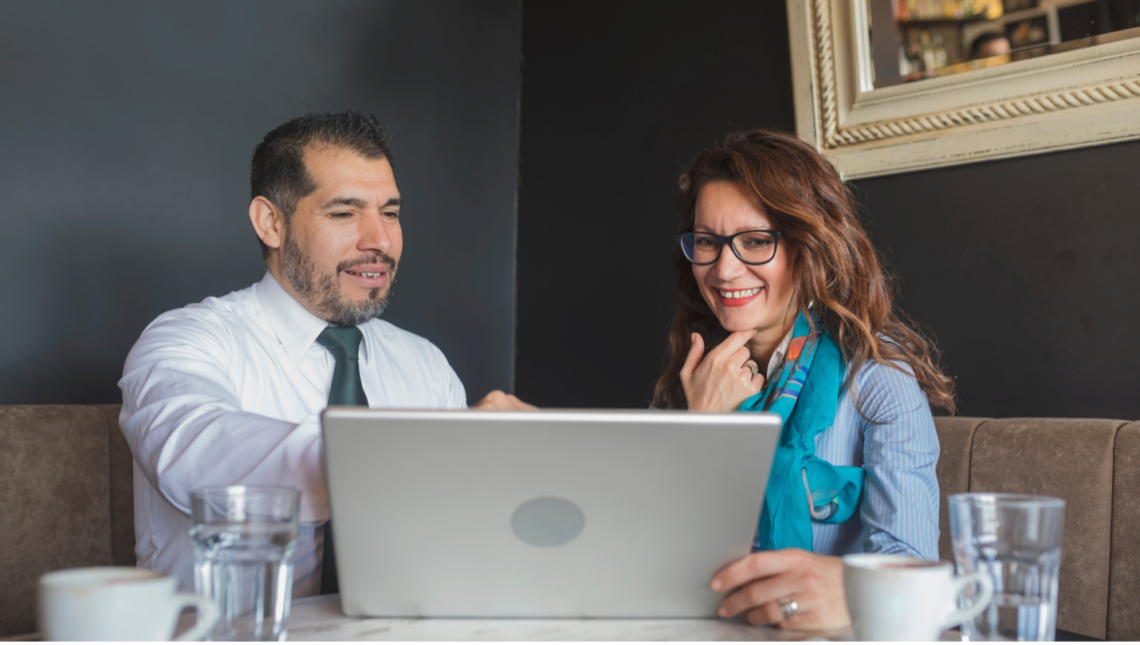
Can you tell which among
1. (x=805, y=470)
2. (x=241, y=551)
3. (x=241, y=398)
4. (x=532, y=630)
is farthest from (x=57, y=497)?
(x=805, y=470)

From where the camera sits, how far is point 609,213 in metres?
2.58

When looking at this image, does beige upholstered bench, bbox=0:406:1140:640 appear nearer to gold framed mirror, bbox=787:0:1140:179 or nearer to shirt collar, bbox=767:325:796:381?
shirt collar, bbox=767:325:796:381

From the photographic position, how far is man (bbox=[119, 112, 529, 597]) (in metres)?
1.40

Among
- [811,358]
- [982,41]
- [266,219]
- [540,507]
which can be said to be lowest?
[540,507]

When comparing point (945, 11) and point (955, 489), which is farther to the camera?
point (945, 11)

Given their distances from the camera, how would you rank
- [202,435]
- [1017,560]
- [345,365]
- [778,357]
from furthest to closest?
[345,365] → [778,357] → [202,435] → [1017,560]

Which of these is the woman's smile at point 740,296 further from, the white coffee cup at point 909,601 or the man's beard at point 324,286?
the white coffee cup at point 909,601

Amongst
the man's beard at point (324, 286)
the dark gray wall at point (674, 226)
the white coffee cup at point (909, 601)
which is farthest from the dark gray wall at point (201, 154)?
the white coffee cup at point (909, 601)

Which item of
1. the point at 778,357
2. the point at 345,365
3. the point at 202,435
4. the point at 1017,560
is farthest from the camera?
the point at 345,365

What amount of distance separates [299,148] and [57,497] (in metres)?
0.83

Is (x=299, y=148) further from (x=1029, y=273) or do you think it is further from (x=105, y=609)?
(x=1029, y=273)

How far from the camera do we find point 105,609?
1.95 ft

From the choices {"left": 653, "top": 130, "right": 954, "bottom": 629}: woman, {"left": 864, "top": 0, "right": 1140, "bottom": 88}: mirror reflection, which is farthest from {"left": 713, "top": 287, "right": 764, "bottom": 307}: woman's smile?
{"left": 864, "top": 0, "right": 1140, "bottom": 88}: mirror reflection

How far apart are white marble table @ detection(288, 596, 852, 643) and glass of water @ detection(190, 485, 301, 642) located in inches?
1.9
